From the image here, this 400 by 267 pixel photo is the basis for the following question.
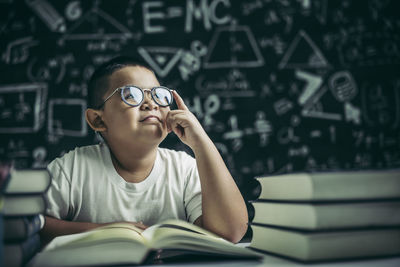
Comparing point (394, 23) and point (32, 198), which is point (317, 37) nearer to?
point (394, 23)

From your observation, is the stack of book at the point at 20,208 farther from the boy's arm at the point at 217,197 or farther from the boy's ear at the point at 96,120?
the boy's ear at the point at 96,120

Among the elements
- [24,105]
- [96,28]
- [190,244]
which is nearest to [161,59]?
[96,28]

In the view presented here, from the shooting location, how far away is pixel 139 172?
53.4 inches

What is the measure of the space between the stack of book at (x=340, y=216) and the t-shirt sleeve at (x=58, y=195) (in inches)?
30.9

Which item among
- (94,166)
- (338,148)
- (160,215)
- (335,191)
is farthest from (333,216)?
(338,148)

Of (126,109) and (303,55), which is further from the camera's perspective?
(303,55)

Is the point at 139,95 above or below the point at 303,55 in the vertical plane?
below

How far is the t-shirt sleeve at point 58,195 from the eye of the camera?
117 cm

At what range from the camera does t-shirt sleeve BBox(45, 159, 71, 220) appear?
1165 millimetres

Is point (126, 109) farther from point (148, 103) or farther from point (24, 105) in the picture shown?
point (24, 105)

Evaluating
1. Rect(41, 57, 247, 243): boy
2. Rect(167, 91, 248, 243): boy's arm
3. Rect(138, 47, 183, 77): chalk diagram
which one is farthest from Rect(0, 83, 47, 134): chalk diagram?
Rect(167, 91, 248, 243): boy's arm

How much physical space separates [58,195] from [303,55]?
181 cm

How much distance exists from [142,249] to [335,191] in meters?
0.35

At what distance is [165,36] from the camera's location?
2328mm
